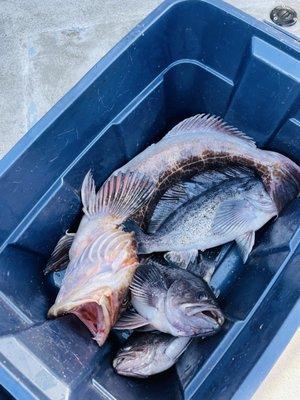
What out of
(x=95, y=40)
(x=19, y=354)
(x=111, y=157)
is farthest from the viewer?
(x=95, y=40)

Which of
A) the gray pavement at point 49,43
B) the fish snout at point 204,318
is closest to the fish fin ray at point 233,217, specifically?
the fish snout at point 204,318

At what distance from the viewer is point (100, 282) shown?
1668 mm

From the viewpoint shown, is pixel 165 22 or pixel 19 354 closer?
pixel 19 354

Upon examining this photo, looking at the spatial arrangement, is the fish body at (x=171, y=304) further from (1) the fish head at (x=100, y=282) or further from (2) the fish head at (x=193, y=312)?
(1) the fish head at (x=100, y=282)

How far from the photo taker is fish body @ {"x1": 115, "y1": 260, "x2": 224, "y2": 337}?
1.73 metres

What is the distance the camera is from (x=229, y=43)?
6.48 feet

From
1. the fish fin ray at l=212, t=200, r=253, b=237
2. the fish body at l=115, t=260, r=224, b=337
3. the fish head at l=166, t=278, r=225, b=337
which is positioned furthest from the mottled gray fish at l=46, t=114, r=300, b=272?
the fish head at l=166, t=278, r=225, b=337

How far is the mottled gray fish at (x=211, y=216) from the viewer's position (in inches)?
78.1

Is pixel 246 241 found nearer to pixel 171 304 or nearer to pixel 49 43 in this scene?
pixel 171 304

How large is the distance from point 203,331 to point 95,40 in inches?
67.8

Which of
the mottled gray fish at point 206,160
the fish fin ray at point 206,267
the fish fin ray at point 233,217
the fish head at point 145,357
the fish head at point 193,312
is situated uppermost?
the mottled gray fish at point 206,160

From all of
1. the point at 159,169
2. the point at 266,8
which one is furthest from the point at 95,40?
the point at 159,169

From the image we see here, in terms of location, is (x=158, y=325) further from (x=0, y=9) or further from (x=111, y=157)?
(x=0, y=9)

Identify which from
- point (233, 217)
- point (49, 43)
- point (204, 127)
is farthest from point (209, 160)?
point (49, 43)
